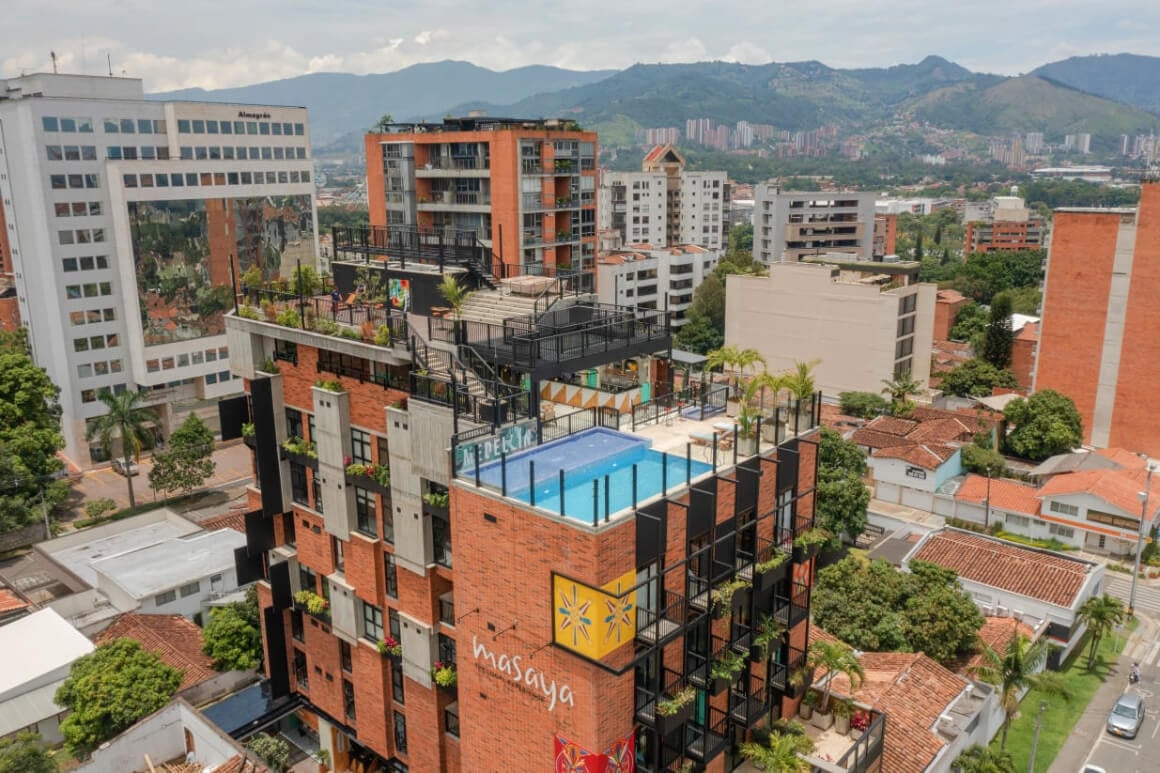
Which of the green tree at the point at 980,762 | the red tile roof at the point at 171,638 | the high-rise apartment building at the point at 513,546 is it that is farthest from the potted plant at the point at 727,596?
the red tile roof at the point at 171,638

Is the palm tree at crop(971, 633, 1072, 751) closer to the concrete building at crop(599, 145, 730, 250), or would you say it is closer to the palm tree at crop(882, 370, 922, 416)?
the palm tree at crop(882, 370, 922, 416)

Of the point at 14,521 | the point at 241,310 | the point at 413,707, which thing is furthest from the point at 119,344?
the point at 413,707

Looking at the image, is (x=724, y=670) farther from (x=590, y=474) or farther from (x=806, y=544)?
(x=590, y=474)

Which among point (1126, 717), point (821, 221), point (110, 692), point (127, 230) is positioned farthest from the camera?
point (821, 221)

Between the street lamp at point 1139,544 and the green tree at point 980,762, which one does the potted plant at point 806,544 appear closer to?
the green tree at point 980,762

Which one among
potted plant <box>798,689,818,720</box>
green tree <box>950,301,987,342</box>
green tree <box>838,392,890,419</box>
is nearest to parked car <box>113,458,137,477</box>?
potted plant <box>798,689,818,720</box>

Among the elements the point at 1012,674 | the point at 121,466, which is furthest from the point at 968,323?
the point at 121,466
